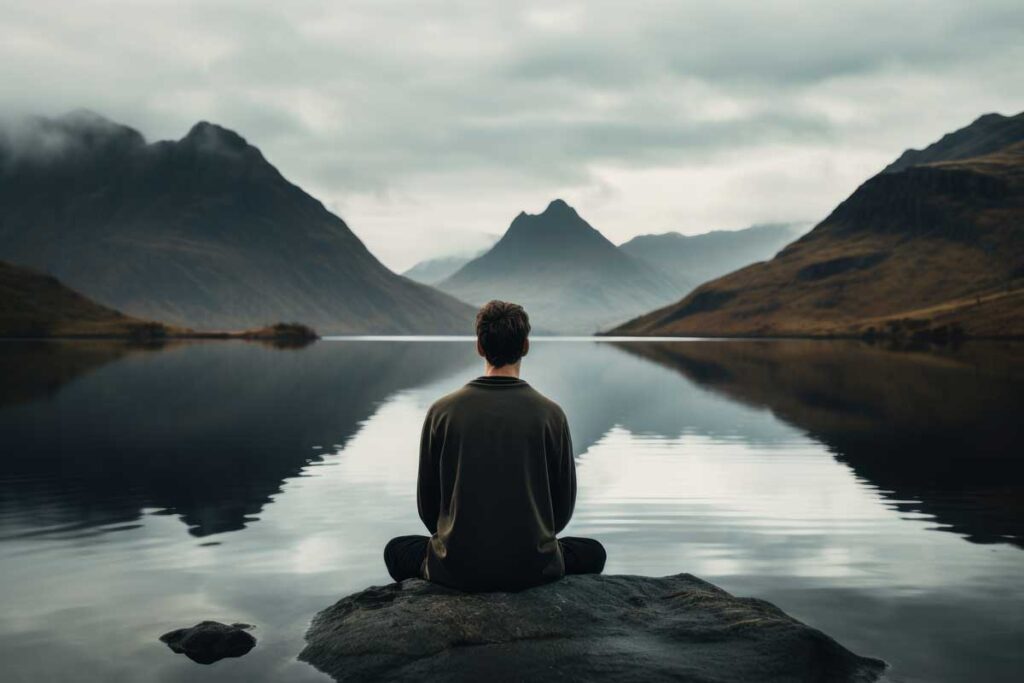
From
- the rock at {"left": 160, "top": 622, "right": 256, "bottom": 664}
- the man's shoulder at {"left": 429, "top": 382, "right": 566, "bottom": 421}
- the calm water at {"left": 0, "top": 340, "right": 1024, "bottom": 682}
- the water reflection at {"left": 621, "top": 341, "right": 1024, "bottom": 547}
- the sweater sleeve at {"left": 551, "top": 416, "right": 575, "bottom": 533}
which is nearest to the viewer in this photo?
the man's shoulder at {"left": 429, "top": 382, "right": 566, "bottom": 421}

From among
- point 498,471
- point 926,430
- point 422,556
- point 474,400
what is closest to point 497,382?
point 474,400

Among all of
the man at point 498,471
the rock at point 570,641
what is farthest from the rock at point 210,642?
the man at point 498,471

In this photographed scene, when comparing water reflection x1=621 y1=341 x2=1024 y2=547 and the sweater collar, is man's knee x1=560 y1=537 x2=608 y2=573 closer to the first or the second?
the sweater collar

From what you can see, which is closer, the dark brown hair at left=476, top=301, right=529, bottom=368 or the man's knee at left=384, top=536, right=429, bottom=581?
the dark brown hair at left=476, top=301, right=529, bottom=368

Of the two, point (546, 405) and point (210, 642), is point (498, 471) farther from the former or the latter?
point (210, 642)

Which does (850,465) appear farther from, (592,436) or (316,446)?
(316,446)

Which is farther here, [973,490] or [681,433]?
[681,433]

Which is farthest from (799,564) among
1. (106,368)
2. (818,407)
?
(106,368)

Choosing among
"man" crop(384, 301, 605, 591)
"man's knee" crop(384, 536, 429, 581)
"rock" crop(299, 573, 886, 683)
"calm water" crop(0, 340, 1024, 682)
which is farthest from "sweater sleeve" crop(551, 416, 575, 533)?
"calm water" crop(0, 340, 1024, 682)
